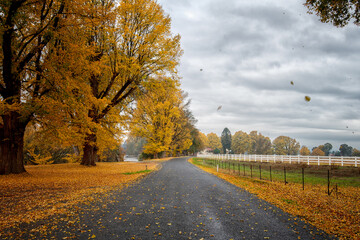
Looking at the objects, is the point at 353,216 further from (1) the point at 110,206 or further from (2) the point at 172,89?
(2) the point at 172,89

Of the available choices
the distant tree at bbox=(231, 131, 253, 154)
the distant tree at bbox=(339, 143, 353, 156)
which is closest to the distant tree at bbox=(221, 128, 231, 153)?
the distant tree at bbox=(231, 131, 253, 154)

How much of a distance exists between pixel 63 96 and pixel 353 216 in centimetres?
1309

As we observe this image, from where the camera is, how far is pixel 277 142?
98125 millimetres

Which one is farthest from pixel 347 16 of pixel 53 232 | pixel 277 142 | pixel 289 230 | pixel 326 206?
pixel 277 142

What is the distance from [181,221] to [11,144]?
1256 cm

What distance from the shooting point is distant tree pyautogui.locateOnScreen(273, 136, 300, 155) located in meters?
93.7

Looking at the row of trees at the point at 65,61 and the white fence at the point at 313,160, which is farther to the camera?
the white fence at the point at 313,160

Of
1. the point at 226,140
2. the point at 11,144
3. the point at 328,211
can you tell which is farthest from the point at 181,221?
the point at 226,140

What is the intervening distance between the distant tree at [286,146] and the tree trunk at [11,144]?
96456mm

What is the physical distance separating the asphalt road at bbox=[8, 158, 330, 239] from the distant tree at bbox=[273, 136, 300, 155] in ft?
315

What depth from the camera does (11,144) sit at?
13.2 m

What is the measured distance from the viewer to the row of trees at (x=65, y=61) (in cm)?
1113

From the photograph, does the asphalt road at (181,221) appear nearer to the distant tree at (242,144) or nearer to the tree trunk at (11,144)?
the tree trunk at (11,144)

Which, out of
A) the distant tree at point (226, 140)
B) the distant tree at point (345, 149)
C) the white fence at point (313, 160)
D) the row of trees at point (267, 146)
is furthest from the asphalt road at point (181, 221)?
the distant tree at point (345, 149)
